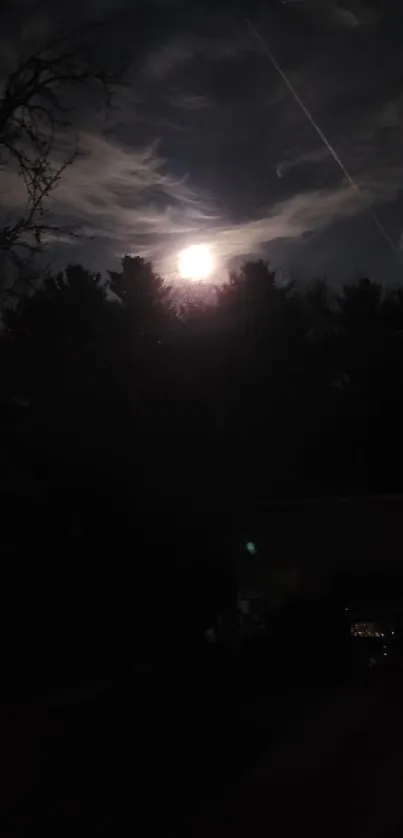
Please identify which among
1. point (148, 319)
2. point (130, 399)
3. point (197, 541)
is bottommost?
point (197, 541)

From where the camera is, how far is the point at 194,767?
420 inches

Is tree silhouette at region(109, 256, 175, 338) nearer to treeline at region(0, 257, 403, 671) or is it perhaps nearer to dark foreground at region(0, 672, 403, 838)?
treeline at region(0, 257, 403, 671)

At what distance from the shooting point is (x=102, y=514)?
22.6m

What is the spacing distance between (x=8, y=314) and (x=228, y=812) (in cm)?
1112

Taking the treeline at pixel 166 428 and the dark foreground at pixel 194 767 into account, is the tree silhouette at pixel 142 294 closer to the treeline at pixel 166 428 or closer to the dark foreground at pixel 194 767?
the treeline at pixel 166 428

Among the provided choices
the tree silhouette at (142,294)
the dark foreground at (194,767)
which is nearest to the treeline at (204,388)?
the tree silhouette at (142,294)

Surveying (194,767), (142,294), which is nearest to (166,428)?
(142,294)

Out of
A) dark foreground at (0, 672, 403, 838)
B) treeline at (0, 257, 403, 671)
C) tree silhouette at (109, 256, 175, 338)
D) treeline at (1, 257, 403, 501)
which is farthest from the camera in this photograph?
tree silhouette at (109, 256, 175, 338)

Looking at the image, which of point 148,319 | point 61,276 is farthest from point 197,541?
point 148,319

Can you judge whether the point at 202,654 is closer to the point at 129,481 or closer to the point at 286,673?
the point at 286,673

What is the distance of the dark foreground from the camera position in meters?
8.44

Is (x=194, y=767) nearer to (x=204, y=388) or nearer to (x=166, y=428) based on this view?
(x=166, y=428)

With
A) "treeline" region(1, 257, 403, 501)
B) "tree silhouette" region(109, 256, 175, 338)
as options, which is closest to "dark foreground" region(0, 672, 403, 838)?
"treeline" region(1, 257, 403, 501)

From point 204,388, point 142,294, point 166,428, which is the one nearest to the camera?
point 166,428
